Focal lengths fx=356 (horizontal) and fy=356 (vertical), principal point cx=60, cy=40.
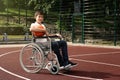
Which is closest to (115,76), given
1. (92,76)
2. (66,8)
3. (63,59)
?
(92,76)

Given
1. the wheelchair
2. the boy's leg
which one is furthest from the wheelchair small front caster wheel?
the boy's leg

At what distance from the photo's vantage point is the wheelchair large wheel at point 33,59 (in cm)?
875

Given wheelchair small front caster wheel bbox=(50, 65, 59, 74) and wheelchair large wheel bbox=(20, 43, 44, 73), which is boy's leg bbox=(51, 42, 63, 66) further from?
wheelchair large wheel bbox=(20, 43, 44, 73)

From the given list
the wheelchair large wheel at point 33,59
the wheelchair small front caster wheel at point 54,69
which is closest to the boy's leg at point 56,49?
the wheelchair small front caster wheel at point 54,69

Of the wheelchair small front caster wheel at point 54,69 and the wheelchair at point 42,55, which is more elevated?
the wheelchair at point 42,55

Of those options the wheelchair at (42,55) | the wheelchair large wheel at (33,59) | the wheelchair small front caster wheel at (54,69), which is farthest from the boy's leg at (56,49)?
the wheelchair large wheel at (33,59)

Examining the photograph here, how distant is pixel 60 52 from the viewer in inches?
353

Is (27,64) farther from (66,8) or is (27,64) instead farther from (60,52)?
(66,8)

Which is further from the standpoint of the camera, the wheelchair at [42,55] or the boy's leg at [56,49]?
the boy's leg at [56,49]

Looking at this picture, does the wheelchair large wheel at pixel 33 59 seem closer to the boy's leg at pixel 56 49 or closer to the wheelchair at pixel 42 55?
the wheelchair at pixel 42 55

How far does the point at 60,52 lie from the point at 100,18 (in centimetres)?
1532

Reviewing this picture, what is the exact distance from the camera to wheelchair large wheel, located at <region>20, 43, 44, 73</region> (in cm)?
875

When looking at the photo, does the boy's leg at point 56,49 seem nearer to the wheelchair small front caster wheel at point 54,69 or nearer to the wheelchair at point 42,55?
the wheelchair at point 42,55

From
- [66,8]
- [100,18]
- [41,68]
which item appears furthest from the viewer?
[66,8]
